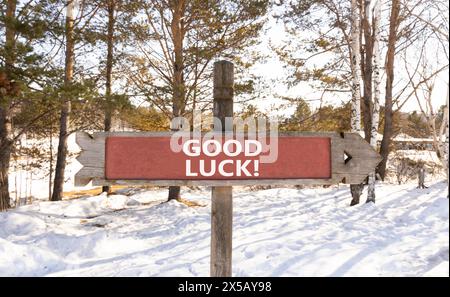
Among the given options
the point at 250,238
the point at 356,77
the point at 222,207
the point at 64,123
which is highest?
the point at 356,77

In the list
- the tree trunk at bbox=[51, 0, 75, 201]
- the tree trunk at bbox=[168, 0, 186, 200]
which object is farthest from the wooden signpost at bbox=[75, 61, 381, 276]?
the tree trunk at bbox=[51, 0, 75, 201]

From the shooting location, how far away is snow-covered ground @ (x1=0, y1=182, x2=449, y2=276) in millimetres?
4113

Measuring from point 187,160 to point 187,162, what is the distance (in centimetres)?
1

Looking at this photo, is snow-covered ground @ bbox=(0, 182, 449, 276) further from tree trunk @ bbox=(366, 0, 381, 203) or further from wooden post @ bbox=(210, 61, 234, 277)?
wooden post @ bbox=(210, 61, 234, 277)

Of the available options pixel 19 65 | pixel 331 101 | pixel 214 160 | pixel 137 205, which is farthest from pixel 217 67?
pixel 331 101

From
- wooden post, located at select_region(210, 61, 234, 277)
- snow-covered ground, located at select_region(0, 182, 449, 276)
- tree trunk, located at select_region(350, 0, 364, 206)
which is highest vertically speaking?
tree trunk, located at select_region(350, 0, 364, 206)

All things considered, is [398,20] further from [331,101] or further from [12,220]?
[12,220]

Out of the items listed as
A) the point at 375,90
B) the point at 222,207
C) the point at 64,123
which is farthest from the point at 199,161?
the point at 64,123

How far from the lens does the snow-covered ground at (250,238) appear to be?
13.5ft

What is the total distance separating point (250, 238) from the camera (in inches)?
219

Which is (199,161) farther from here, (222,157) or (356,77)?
(356,77)

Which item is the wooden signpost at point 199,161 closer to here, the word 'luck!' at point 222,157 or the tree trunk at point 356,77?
the word 'luck!' at point 222,157

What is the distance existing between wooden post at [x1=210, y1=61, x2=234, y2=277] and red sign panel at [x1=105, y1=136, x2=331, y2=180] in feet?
0.74

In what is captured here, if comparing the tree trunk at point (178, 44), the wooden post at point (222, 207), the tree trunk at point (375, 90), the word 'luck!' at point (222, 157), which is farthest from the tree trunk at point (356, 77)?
the word 'luck!' at point (222, 157)
